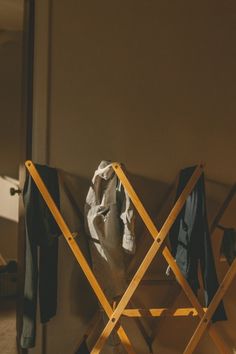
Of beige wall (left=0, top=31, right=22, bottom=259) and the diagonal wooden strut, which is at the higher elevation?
beige wall (left=0, top=31, right=22, bottom=259)

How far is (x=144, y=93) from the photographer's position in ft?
6.96

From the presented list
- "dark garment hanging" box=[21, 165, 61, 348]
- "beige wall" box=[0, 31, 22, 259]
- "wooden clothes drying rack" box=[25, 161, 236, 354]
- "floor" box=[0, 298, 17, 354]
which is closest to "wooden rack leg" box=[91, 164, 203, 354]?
"wooden clothes drying rack" box=[25, 161, 236, 354]

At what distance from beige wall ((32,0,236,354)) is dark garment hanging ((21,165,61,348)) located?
0.89ft

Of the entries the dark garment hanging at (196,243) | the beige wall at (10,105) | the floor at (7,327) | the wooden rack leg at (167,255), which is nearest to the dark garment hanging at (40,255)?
the wooden rack leg at (167,255)

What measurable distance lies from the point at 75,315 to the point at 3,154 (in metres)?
2.45

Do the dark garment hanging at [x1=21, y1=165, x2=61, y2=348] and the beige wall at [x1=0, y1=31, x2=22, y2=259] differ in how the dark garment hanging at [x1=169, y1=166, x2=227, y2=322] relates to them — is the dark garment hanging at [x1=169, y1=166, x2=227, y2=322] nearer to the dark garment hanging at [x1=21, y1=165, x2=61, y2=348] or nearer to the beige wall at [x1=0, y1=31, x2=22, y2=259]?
the dark garment hanging at [x1=21, y1=165, x2=61, y2=348]

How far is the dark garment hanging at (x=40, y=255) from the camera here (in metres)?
1.59

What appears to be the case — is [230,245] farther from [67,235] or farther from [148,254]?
[67,235]

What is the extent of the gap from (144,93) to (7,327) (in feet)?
6.28

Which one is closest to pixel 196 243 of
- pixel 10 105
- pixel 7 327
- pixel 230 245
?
pixel 230 245

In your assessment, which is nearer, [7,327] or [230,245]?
[230,245]

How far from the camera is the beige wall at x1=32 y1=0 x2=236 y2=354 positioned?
6.66 ft

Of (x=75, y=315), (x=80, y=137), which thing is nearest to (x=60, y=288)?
(x=75, y=315)

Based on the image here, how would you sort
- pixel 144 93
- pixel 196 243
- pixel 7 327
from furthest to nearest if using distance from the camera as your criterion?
1. pixel 7 327
2. pixel 144 93
3. pixel 196 243
